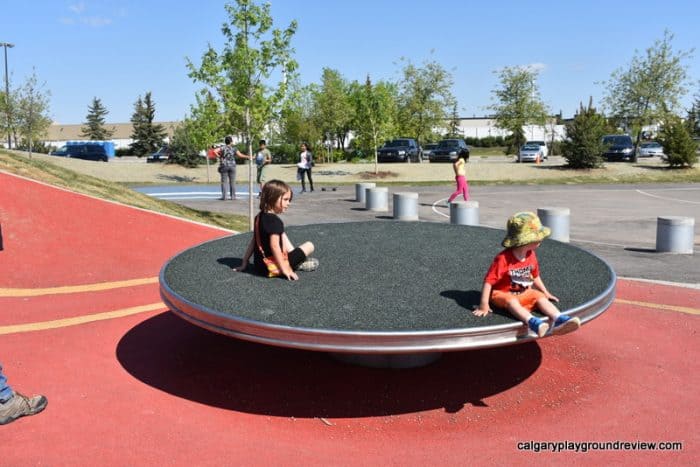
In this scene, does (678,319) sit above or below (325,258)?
below

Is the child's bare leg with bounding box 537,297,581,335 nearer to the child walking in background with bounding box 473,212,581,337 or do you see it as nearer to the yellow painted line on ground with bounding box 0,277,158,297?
the child walking in background with bounding box 473,212,581,337

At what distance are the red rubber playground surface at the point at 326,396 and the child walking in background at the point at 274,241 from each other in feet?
1.54

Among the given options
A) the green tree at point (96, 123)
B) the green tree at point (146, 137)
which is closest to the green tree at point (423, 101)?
the green tree at point (146, 137)

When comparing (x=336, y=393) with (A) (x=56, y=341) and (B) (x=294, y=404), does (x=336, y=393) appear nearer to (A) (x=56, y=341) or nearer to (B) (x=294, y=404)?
(B) (x=294, y=404)

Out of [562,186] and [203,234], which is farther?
[562,186]

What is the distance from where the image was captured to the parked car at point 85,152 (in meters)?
46.3

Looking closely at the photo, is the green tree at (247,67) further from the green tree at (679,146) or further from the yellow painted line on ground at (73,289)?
the green tree at (679,146)

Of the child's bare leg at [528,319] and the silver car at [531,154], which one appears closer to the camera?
the child's bare leg at [528,319]

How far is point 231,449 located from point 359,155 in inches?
1753

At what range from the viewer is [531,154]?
138 feet

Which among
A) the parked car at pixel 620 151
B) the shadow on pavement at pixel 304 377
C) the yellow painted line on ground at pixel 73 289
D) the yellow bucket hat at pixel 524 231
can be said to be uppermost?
the parked car at pixel 620 151

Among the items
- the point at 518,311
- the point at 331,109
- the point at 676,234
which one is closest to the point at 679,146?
the point at 331,109

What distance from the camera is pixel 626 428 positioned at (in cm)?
415

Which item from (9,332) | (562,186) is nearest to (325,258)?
(9,332)
